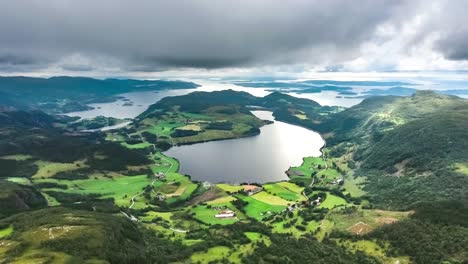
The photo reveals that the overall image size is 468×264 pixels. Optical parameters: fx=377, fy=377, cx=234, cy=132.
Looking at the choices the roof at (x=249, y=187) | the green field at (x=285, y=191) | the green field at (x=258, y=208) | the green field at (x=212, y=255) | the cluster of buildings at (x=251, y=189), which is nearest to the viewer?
the green field at (x=212, y=255)

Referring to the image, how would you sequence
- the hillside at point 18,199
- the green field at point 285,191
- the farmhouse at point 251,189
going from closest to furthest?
the hillside at point 18,199 → the green field at point 285,191 → the farmhouse at point 251,189

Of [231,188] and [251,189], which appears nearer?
[251,189]

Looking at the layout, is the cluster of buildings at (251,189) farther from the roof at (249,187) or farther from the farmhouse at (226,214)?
the farmhouse at (226,214)

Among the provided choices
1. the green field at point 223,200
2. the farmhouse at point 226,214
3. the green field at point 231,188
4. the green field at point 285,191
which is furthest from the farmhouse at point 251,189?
the farmhouse at point 226,214

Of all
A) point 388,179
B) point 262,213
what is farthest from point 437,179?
point 262,213

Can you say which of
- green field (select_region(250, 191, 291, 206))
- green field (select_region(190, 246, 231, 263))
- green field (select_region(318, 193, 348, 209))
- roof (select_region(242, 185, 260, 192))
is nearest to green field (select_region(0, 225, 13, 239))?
green field (select_region(190, 246, 231, 263))

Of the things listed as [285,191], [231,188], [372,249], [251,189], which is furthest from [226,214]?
[372,249]

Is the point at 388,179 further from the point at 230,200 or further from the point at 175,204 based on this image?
the point at 175,204

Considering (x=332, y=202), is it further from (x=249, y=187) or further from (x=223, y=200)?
(x=223, y=200)
